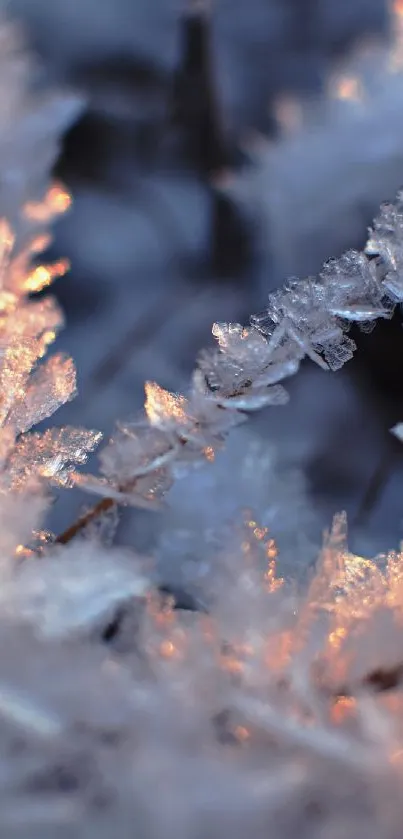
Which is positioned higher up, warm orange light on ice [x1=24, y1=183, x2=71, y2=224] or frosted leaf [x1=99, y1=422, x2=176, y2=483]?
warm orange light on ice [x1=24, y1=183, x2=71, y2=224]

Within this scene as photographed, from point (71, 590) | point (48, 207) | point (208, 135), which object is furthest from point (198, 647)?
point (208, 135)

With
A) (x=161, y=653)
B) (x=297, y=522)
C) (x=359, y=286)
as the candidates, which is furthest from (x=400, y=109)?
(x=161, y=653)

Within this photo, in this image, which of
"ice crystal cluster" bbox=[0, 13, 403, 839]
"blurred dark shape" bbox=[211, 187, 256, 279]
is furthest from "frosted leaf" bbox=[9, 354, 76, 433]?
"blurred dark shape" bbox=[211, 187, 256, 279]

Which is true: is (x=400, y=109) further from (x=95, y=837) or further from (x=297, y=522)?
(x=95, y=837)

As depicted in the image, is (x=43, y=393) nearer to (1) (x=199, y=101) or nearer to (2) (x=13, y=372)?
(2) (x=13, y=372)

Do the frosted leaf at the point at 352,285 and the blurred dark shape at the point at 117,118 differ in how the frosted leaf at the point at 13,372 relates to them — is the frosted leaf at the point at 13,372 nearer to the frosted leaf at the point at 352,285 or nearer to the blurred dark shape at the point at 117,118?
the frosted leaf at the point at 352,285

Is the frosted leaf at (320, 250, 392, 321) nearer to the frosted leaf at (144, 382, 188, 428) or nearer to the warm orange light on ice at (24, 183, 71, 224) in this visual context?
the frosted leaf at (144, 382, 188, 428)

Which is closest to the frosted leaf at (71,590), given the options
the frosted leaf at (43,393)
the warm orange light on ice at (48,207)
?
the frosted leaf at (43,393)
